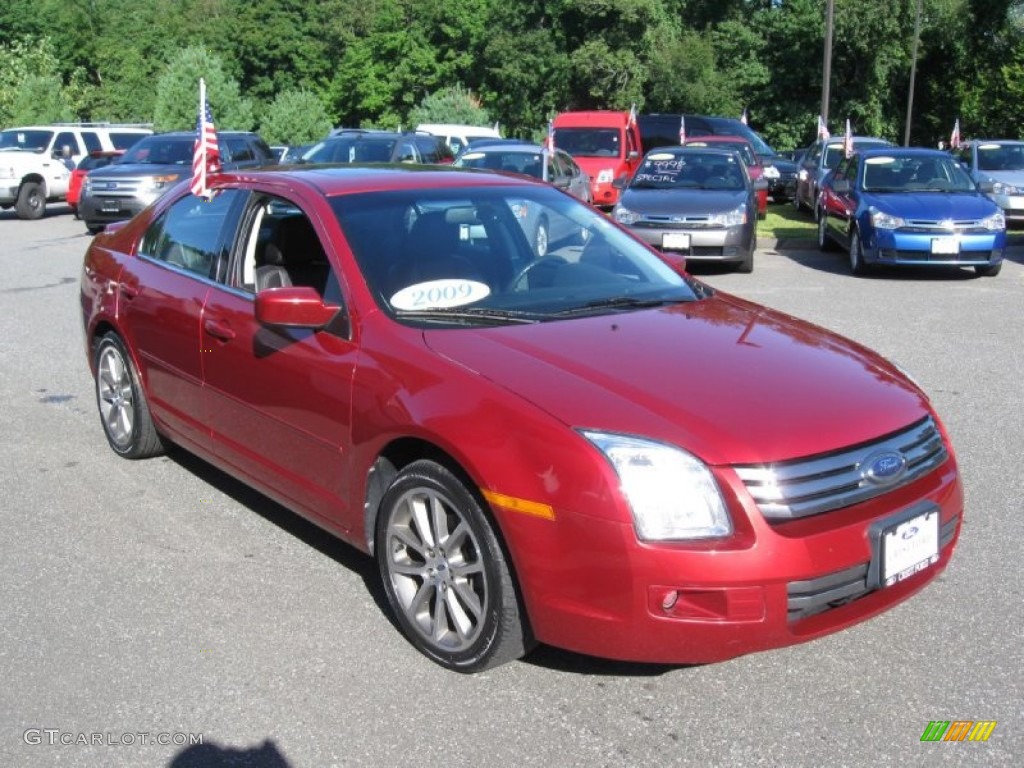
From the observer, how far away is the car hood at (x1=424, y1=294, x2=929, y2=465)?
131 inches

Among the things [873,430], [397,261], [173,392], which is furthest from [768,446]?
[173,392]

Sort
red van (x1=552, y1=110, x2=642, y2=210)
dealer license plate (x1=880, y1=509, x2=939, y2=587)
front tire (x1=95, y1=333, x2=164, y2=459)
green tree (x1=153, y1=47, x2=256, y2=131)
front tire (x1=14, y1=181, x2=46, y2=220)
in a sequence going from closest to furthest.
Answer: dealer license plate (x1=880, y1=509, x2=939, y2=587) < front tire (x1=95, y1=333, x2=164, y2=459) < red van (x1=552, y1=110, x2=642, y2=210) < front tire (x1=14, y1=181, x2=46, y2=220) < green tree (x1=153, y1=47, x2=256, y2=131)

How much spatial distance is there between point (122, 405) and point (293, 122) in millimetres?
44158

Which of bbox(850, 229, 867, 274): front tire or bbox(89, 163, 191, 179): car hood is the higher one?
bbox(89, 163, 191, 179): car hood

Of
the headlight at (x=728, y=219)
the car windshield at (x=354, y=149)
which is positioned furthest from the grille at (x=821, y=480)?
the car windshield at (x=354, y=149)

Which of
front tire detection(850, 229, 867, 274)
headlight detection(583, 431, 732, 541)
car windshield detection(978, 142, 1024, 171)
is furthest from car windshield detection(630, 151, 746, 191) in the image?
headlight detection(583, 431, 732, 541)

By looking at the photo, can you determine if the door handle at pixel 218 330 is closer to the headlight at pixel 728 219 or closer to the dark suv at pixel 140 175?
the headlight at pixel 728 219

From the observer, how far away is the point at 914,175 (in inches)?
546

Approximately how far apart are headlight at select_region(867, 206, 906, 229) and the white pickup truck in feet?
56.3

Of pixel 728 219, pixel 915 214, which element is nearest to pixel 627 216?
pixel 728 219

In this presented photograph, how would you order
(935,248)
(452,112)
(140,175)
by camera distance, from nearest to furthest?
(935,248) → (140,175) → (452,112)

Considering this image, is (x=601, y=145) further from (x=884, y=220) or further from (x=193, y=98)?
(x=193, y=98)

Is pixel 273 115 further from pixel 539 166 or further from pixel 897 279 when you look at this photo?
pixel 897 279

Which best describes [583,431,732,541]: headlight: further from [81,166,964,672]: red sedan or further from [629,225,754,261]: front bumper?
[629,225,754,261]: front bumper
